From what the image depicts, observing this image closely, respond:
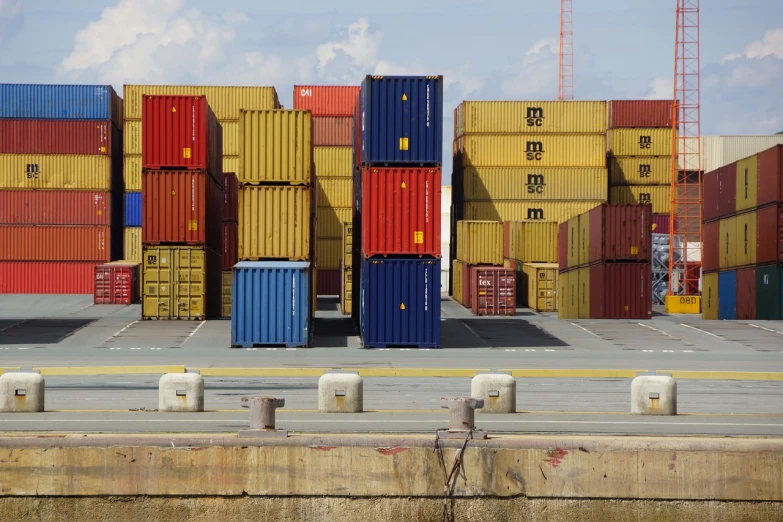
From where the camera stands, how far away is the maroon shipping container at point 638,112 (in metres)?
85.8

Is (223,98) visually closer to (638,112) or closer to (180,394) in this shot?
(638,112)

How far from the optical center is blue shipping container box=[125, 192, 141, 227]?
7688cm

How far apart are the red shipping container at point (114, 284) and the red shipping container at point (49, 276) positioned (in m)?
13.0

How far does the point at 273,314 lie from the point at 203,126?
12.2 metres

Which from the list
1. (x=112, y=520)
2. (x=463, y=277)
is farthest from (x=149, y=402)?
(x=463, y=277)

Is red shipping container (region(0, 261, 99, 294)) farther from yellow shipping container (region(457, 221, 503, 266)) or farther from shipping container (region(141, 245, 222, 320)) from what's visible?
shipping container (region(141, 245, 222, 320))

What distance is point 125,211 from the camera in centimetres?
7756

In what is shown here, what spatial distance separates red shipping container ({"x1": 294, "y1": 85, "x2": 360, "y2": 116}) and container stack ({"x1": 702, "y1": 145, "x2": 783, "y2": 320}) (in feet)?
93.6

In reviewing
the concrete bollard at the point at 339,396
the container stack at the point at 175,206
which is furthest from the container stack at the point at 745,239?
the concrete bollard at the point at 339,396

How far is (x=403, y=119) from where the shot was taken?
3900 centimetres

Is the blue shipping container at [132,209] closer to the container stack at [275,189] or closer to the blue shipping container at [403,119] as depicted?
the container stack at [275,189]

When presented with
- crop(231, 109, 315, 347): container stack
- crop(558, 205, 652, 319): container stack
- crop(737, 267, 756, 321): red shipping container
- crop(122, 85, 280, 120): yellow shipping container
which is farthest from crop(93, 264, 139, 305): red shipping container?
crop(737, 267, 756, 321): red shipping container

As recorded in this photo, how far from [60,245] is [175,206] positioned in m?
31.4

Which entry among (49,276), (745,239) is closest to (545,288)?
(745,239)
